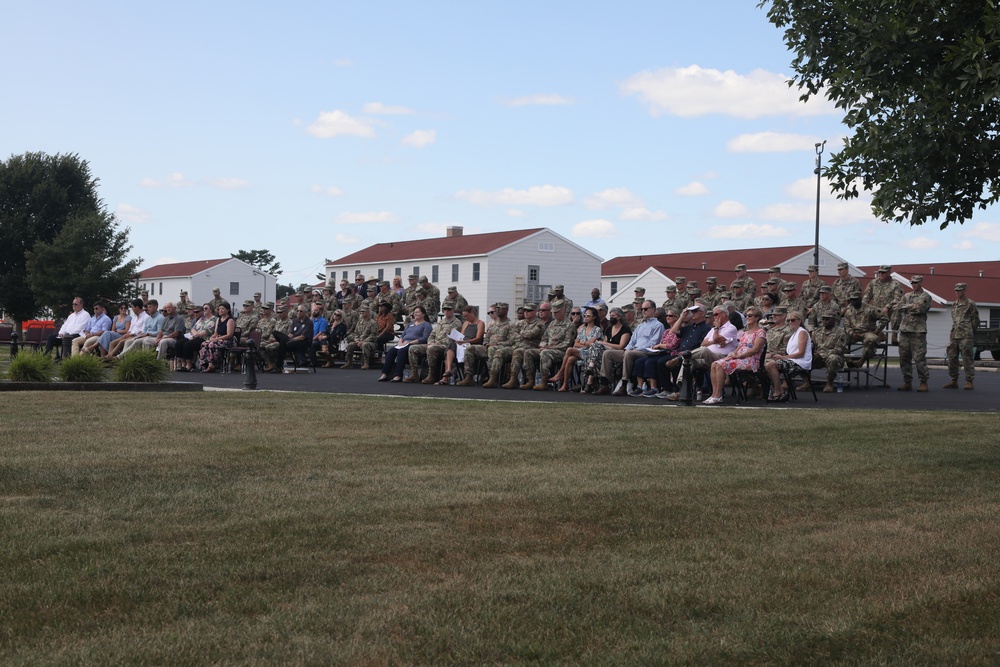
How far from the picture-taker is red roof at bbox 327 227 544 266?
223 ft

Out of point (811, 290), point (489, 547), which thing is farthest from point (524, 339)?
point (489, 547)

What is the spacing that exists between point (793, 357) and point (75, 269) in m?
45.1

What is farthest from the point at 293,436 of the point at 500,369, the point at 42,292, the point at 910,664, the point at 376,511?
the point at 42,292

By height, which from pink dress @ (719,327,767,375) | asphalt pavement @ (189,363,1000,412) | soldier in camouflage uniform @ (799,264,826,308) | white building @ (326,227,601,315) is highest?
white building @ (326,227,601,315)

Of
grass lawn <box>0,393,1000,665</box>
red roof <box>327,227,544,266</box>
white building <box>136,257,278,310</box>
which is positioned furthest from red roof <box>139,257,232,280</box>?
grass lawn <box>0,393,1000,665</box>

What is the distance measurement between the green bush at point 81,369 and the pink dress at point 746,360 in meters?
9.10

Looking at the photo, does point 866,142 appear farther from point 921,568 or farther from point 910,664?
point 910,664

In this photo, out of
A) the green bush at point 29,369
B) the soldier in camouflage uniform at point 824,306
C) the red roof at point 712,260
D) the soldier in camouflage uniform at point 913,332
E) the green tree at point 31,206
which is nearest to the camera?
the green bush at point 29,369

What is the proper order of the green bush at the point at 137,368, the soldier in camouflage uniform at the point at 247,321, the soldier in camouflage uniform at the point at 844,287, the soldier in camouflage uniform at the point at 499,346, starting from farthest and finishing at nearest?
the soldier in camouflage uniform at the point at 247,321, the soldier in camouflage uniform at the point at 844,287, the soldier in camouflage uniform at the point at 499,346, the green bush at the point at 137,368

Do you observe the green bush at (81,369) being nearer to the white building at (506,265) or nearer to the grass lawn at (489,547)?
the grass lawn at (489,547)

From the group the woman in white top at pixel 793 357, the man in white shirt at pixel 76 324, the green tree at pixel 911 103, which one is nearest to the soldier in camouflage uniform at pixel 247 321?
the man in white shirt at pixel 76 324

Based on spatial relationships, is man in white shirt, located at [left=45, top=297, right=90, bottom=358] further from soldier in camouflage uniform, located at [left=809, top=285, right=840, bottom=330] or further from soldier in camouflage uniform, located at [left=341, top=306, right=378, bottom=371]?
soldier in camouflage uniform, located at [left=809, top=285, right=840, bottom=330]

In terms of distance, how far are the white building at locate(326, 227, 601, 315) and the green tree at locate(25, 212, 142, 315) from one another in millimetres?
16119

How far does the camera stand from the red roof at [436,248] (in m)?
68.1
